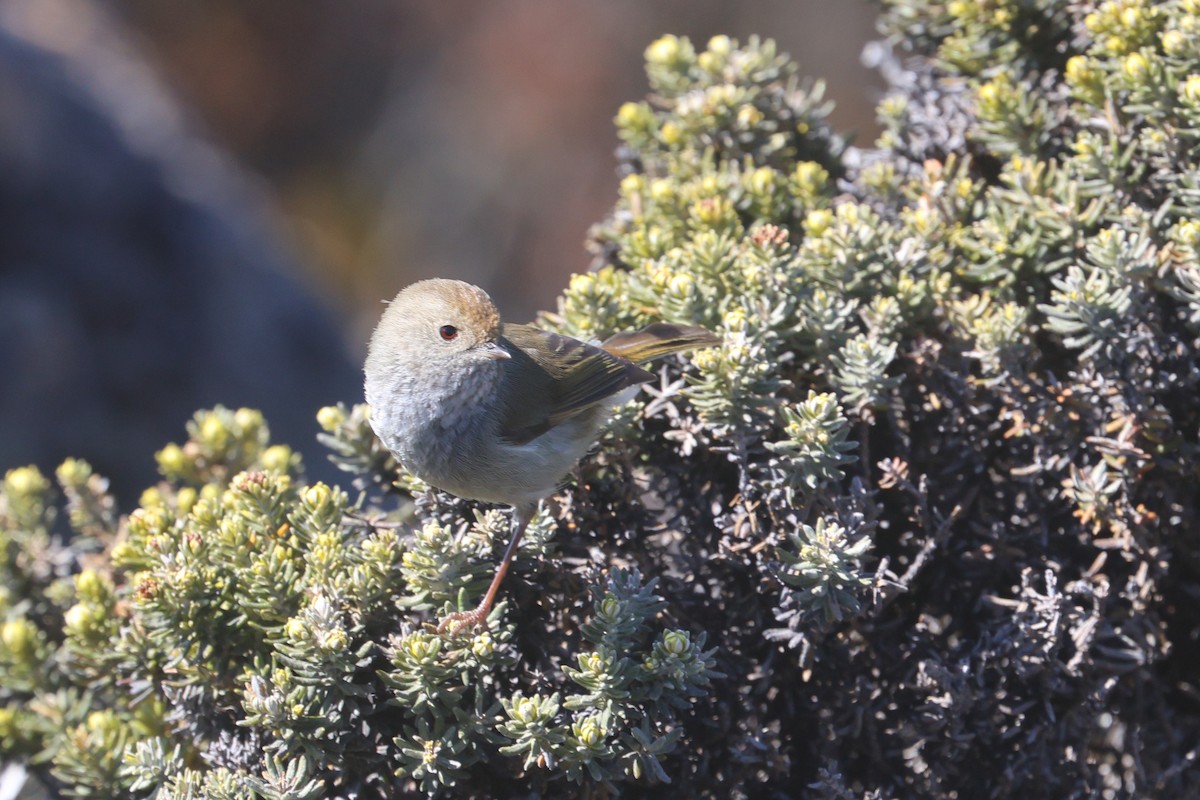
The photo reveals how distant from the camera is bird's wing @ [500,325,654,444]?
10.3 feet

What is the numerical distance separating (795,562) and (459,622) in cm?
82

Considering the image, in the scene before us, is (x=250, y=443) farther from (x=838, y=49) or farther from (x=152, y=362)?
(x=838, y=49)

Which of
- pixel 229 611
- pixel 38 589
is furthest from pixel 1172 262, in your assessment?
pixel 38 589

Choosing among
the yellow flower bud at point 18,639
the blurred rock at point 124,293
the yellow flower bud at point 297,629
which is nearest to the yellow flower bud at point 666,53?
the yellow flower bud at point 297,629

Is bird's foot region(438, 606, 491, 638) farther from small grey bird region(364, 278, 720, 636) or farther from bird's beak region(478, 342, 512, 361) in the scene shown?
bird's beak region(478, 342, 512, 361)

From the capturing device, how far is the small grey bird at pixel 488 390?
2.98 m

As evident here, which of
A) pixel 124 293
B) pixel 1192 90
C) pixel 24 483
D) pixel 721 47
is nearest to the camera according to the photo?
pixel 1192 90

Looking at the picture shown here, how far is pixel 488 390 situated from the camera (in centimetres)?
325

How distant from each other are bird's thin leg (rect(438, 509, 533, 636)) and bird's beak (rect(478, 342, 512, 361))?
0.49m

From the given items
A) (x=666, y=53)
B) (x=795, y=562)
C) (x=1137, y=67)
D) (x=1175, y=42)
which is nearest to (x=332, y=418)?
(x=795, y=562)

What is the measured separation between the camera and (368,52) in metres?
10.1

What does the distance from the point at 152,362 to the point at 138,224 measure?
2.97 feet

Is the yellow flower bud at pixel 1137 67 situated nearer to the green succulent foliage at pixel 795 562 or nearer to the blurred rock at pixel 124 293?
the green succulent foliage at pixel 795 562

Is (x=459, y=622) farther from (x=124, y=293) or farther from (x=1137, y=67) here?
(x=124, y=293)
